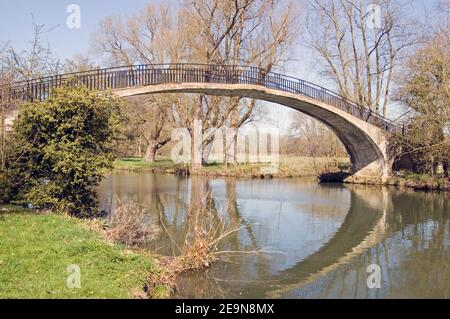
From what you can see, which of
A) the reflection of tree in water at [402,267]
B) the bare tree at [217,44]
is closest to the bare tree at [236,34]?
the bare tree at [217,44]

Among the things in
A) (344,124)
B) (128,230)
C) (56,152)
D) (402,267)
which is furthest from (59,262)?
(344,124)

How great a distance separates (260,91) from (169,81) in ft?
15.9

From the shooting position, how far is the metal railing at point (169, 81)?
12.4 metres

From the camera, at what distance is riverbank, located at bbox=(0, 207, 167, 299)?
17.8 feet

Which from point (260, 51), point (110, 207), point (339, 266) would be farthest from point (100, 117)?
point (260, 51)

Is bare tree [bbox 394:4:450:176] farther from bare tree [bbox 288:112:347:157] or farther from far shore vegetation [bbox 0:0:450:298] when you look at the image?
bare tree [bbox 288:112:347:157]

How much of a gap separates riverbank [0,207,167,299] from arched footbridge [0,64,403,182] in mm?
5010

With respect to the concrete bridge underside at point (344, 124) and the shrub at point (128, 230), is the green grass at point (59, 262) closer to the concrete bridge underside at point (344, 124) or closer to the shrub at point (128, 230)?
the shrub at point (128, 230)

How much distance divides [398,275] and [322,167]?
2238 cm

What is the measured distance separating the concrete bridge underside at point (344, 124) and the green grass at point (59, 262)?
9.76 metres

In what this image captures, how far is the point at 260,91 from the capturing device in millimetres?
20156

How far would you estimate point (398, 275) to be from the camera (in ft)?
25.6

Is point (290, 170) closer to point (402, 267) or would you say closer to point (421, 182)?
point (421, 182)

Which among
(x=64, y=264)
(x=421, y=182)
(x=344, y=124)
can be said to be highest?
(x=344, y=124)
